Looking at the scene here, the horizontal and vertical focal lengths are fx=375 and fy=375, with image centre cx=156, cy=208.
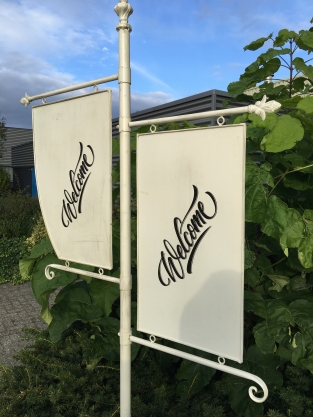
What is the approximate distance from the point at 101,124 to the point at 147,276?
28.4 inches

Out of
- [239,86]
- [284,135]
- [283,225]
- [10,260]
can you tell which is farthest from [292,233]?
[10,260]

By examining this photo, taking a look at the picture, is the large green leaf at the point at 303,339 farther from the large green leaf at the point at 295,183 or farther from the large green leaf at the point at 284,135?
the large green leaf at the point at 284,135

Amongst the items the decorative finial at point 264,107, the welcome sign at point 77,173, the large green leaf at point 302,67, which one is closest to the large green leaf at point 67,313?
the welcome sign at point 77,173

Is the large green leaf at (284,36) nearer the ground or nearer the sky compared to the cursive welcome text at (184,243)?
nearer the sky

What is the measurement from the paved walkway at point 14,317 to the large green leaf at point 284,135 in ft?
10.7

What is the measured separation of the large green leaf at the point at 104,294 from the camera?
7.08 feet

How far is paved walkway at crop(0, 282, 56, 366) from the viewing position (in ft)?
13.1

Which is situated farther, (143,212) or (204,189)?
(143,212)

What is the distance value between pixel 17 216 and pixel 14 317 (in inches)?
141

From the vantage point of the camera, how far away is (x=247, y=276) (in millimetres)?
1921

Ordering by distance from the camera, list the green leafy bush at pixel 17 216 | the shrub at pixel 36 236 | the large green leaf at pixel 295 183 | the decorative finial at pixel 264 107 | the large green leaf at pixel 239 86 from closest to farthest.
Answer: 1. the decorative finial at pixel 264 107
2. the large green leaf at pixel 295 183
3. the large green leaf at pixel 239 86
4. the shrub at pixel 36 236
5. the green leafy bush at pixel 17 216

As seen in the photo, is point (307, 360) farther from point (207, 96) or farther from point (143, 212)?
point (207, 96)

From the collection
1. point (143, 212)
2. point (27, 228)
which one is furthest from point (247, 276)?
point (27, 228)

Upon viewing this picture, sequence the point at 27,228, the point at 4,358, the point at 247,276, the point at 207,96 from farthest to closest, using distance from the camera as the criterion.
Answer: the point at 27,228, the point at 207,96, the point at 4,358, the point at 247,276
